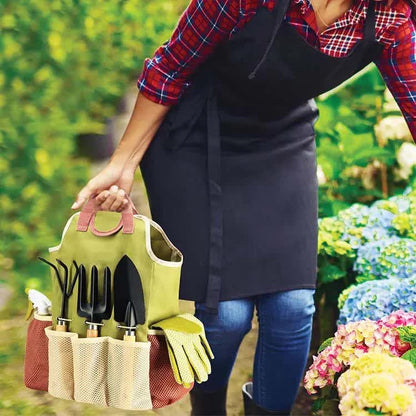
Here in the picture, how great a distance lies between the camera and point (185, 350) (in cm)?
171

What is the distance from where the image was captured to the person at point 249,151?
186 centimetres

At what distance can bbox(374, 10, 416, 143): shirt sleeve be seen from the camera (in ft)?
6.28

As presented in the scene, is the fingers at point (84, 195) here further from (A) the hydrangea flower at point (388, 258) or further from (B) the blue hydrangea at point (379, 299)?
(A) the hydrangea flower at point (388, 258)

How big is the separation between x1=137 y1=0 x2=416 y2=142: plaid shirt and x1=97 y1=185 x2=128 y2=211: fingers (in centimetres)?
27

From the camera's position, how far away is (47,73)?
10.7 feet

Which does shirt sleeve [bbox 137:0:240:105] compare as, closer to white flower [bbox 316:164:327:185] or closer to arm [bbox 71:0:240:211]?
arm [bbox 71:0:240:211]

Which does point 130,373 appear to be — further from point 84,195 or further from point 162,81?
point 162,81

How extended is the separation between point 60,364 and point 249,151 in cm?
74

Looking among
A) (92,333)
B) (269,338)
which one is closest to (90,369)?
(92,333)

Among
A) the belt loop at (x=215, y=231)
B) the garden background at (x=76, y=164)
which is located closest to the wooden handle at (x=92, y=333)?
the belt loop at (x=215, y=231)

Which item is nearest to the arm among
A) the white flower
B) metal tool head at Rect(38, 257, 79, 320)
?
metal tool head at Rect(38, 257, 79, 320)

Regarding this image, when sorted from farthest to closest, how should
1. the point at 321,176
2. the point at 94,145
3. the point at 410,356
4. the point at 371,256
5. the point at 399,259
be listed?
the point at 94,145 < the point at 321,176 < the point at 371,256 < the point at 399,259 < the point at 410,356

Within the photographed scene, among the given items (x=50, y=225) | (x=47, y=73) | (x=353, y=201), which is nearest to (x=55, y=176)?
(x=50, y=225)

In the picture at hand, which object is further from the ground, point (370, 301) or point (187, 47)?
point (187, 47)
